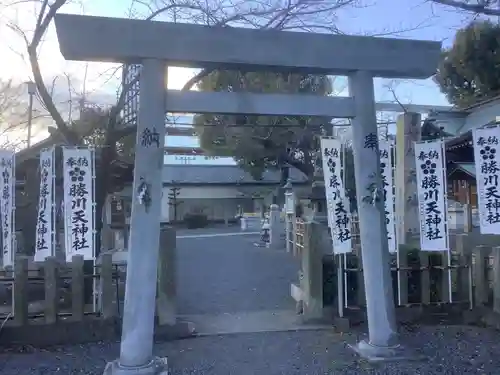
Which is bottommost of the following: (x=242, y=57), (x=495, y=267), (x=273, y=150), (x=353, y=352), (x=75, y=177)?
(x=353, y=352)

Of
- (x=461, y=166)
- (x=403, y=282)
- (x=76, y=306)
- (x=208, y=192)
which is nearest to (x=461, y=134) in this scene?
(x=461, y=166)

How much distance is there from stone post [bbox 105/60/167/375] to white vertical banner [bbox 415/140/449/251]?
13.0ft

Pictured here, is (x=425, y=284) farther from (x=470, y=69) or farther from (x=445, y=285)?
(x=470, y=69)

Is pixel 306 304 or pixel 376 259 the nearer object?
pixel 376 259

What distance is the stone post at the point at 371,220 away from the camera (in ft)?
18.3

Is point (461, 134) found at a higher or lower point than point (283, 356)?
higher

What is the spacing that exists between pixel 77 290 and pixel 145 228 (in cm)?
193

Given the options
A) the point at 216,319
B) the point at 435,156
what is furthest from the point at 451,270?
the point at 216,319

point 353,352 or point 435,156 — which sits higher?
point 435,156

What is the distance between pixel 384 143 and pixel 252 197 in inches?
1235

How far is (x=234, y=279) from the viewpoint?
11305 mm

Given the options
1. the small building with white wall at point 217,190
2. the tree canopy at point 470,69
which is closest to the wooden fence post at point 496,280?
the tree canopy at point 470,69

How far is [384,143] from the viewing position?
24.4ft

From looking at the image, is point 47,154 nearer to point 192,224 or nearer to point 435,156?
point 435,156
